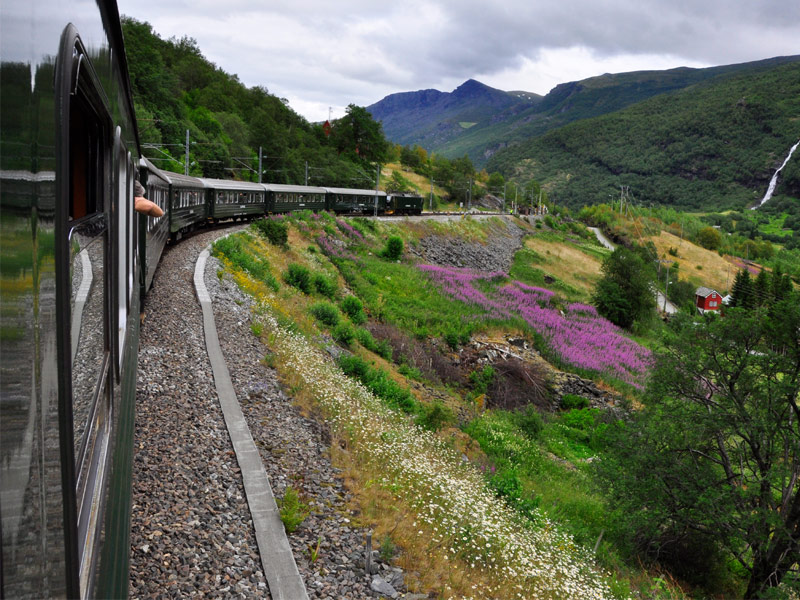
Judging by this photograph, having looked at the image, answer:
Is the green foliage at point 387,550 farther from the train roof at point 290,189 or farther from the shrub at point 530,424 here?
the train roof at point 290,189

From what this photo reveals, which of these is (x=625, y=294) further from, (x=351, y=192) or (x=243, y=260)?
(x=243, y=260)

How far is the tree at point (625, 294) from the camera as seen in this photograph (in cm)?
3866

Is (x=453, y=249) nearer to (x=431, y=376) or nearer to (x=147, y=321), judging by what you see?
(x=431, y=376)

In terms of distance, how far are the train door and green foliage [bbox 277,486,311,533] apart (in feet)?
11.3

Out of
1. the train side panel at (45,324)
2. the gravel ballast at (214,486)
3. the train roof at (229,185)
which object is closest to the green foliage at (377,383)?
the gravel ballast at (214,486)

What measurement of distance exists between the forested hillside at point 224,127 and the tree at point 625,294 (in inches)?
1107

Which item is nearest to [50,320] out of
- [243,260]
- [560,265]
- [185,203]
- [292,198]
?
[243,260]

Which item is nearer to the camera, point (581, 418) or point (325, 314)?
point (325, 314)

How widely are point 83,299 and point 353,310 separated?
19.2 m

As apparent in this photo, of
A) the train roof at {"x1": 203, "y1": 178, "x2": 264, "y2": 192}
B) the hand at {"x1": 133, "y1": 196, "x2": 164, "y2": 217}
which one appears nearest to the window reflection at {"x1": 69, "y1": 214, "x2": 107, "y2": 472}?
the hand at {"x1": 133, "y1": 196, "x2": 164, "y2": 217}

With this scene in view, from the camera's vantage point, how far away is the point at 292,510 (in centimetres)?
572

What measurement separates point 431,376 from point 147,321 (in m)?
11.1

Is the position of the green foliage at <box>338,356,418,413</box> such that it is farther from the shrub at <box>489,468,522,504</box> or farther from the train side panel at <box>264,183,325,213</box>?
the train side panel at <box>264,183,325,213</box>

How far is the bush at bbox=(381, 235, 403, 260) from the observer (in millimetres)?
35312
